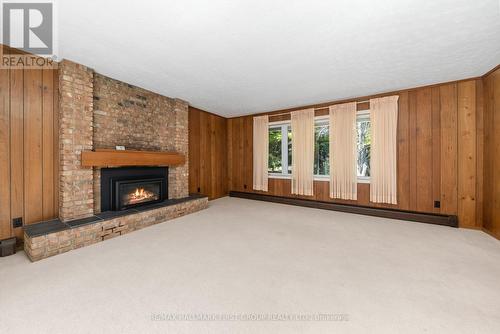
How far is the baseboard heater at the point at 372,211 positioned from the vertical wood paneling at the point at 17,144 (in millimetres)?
4558

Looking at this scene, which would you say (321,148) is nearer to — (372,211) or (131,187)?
(372,211)

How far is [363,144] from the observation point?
14.2 feet

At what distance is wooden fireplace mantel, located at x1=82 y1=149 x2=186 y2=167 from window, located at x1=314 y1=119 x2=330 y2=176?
10.9ft

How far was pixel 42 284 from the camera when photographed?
1.79 meters

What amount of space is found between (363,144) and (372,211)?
1.46 metres

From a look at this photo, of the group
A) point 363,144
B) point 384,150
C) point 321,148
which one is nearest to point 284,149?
point 321,148

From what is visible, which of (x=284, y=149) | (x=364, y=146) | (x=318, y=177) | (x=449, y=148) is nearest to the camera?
(x=449, y=148)

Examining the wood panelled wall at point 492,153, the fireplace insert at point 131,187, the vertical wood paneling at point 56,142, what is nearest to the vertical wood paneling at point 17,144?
the vertical wood paneling at point 56,142

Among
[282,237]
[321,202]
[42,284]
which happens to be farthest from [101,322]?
[321,202]

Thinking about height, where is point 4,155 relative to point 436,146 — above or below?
below

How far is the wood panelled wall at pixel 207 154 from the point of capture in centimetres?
516

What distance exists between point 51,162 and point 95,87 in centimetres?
133

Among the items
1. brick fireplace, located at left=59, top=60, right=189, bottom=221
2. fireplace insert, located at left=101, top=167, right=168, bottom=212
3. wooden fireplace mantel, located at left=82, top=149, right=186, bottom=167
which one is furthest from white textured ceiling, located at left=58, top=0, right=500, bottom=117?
fireplace insert, located at left=101, top=167, right=168, bottom=212

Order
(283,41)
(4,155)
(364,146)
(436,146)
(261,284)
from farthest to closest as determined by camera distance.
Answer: (364,146) → (436,146) → (4,155) → (283,41) → (261,284)
